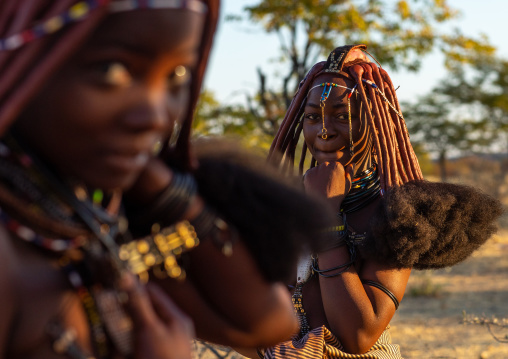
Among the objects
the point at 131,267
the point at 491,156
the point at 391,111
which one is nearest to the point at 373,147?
the point at 391,111

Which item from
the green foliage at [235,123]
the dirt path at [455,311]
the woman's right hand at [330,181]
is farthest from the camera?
the green foliage at [235,123]

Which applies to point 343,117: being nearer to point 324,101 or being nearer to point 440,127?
point 324,101

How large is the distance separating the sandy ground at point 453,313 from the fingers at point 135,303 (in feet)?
12.0

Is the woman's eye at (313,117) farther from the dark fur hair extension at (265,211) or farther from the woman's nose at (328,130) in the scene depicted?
the dark fur hair extension at (265,211)

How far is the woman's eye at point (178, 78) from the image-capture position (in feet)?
4.18

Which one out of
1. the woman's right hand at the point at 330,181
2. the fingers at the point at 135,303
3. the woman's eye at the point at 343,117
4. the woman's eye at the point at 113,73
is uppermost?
the woman's eye at the point at 113,73

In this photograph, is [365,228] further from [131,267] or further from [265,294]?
[131,267]

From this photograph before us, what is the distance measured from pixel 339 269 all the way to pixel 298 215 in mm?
1773

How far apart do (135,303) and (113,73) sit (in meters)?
0.48

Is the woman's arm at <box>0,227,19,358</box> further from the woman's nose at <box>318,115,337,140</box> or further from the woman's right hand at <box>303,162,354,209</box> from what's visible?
the woman's nose at <box>318,115,337,140</box>

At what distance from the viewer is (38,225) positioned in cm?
122

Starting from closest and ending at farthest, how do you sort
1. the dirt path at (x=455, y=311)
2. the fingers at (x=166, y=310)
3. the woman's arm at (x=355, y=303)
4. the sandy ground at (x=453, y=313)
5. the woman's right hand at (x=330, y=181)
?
the fingers at (x=166, y=310), the woman's arm at (x=355, y=303), the woman's right hand at (x=330, y=181), the sandy ground at (x=453, y=313), the dirt path at (x=455, y=311)

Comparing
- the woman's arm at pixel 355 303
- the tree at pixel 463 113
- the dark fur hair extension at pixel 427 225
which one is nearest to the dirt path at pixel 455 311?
the dark fur hair extension at pixel 427 225

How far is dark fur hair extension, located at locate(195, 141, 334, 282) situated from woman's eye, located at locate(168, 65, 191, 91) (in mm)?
298
